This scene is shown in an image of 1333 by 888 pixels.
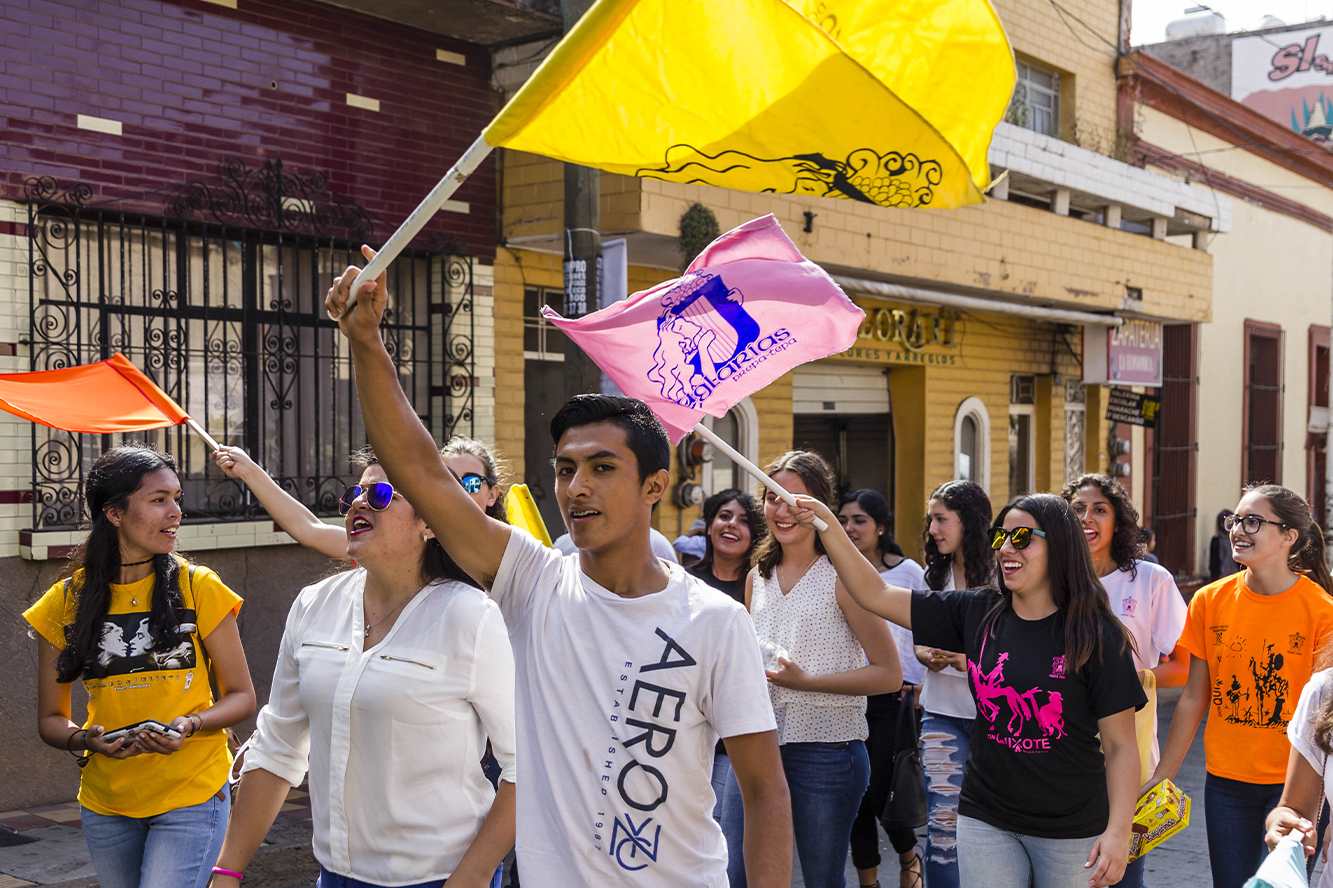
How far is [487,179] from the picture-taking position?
1042 centimetres

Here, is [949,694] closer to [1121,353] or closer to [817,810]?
[817,810]

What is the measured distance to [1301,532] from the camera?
504 cm

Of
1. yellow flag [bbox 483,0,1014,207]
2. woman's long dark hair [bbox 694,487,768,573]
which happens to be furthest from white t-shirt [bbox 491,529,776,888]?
woman's long dark hair [bbox 694,487,768,573]

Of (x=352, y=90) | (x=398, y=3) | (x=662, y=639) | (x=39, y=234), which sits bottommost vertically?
(x=662, y=639)

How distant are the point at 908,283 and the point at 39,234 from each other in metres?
8.78

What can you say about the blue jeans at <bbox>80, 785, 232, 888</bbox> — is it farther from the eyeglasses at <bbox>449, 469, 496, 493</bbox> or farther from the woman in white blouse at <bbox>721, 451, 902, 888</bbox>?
the woman in white blouse at <bbox>721, 451, 902, 888</bbox>

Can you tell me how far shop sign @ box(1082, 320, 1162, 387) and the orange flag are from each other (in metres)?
14.6

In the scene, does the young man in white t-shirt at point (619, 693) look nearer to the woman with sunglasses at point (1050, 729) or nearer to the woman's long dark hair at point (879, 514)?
the woman with sunglasses at point (1050, 729)

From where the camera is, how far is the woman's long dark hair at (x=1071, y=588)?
4.07 meters

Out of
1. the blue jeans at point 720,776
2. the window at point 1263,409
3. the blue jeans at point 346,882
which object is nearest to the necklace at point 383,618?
the blue jeans at point 346,882

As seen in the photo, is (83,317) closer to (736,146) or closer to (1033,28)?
(736,146)

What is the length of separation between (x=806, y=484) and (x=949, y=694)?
1.18 meters

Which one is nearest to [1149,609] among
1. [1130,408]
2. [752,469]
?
[752,469]

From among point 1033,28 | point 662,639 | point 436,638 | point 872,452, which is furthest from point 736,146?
point 1033,28
